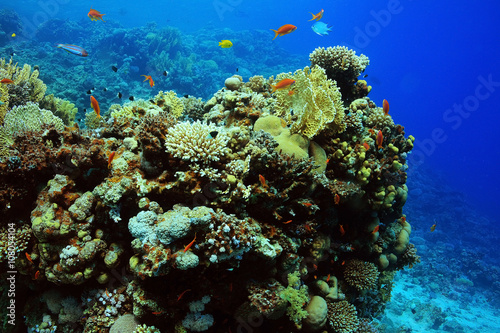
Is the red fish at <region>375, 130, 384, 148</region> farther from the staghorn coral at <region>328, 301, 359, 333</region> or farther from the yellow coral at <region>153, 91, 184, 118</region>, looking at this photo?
the yellow coral at <region>153, 91, 184, 118</region>

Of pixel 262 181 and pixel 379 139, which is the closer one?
pixel 262 181

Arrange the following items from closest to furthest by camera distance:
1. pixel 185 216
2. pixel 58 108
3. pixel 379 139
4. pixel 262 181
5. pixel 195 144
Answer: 1. pixel 185 216
2. pixel 195 144
3. pixel 262 181
4. pixel 379 139
5. pixel 58 108

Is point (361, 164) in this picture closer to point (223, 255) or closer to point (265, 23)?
point (223, 255)

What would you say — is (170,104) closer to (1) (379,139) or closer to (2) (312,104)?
(2) (312,104)

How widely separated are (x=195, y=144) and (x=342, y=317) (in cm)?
463

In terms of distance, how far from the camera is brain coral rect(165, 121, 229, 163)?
143 inches

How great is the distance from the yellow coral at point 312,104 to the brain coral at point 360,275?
3200mm

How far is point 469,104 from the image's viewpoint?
113 meters

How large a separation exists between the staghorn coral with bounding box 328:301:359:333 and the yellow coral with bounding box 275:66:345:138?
12.1 ft

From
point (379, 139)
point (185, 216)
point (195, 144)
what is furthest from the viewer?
point (379, 139)

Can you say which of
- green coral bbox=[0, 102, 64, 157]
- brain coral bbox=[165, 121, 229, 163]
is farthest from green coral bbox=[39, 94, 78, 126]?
brain coral bbox=[165, 121, 229, 163]

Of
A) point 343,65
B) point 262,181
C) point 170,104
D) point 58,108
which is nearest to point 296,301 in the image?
point 262,181

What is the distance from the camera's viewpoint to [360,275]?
5.42m

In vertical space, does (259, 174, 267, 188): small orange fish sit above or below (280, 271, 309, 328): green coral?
above
